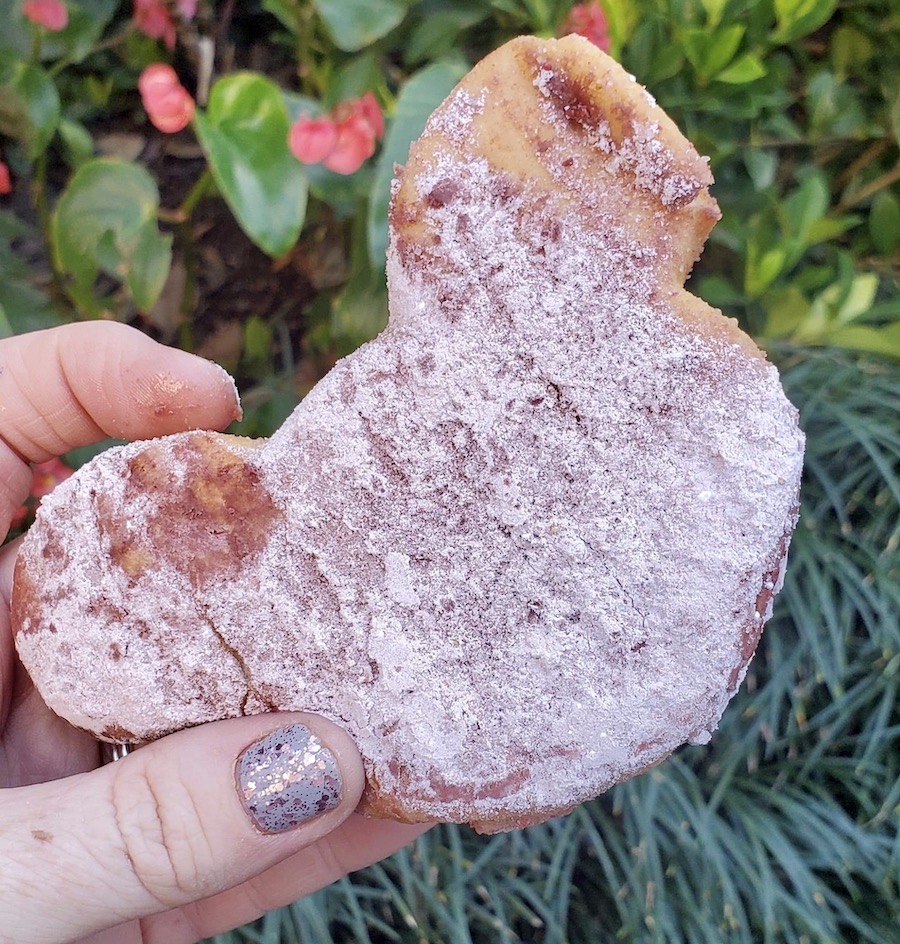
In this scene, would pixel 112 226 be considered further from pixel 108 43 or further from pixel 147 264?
pixel 108 43

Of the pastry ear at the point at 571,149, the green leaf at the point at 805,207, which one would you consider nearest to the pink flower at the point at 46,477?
the pastry ear at the point at 571,149

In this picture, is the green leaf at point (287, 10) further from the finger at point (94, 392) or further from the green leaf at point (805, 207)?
the green leaf at point (805, 207)

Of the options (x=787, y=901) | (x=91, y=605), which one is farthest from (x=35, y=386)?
(x=787, y=901)

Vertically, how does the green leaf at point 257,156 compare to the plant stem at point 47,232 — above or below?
above

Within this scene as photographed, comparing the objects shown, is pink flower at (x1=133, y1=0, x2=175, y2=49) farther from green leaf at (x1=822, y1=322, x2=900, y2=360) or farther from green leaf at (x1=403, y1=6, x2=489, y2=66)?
green leaf at (x1=822, y1=322, x2=900, y2=360)

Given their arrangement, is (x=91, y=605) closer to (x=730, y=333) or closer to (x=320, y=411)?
(x=320, y=411)

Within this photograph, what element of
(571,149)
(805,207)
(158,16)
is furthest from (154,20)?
A: (805,207)
